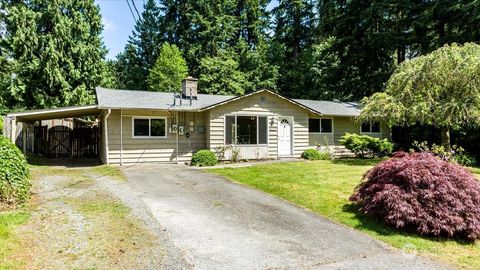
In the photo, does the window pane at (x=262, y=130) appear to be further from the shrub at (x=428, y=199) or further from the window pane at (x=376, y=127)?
the shrub at (x=428, y=199)

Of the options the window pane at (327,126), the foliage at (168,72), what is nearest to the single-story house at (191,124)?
the window pane at (327,126)

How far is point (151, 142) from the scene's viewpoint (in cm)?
1548

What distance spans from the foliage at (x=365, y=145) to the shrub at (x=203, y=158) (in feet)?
24.4

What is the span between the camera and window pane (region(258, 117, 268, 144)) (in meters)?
16.8

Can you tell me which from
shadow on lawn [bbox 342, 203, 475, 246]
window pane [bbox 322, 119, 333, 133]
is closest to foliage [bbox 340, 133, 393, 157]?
window pane [bbox 322, 119, 333, 133]

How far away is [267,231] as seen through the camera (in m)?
6.04

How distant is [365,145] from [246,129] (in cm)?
652

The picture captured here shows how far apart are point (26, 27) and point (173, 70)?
11.9m

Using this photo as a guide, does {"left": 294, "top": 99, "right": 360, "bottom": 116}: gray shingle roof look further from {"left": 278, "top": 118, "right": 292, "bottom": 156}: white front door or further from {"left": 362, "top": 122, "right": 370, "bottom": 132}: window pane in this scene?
{"left": 278, "top": 118, "right": 292, "bottom": 156}: white front door

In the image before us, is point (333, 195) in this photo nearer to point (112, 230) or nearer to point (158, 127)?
point (112, 230)

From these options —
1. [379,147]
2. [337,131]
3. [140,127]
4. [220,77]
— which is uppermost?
[220,77]

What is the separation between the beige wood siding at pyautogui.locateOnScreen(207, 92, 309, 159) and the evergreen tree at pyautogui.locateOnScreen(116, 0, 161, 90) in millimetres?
23205

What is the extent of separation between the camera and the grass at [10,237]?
432 cm

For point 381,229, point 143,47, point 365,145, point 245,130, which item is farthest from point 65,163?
point 143,47
